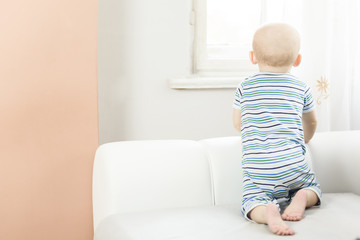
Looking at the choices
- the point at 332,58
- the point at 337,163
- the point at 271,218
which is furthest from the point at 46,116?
the point at 332,58

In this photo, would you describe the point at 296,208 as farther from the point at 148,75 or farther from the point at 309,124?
the point at 148,75

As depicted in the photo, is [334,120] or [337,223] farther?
[334,120]

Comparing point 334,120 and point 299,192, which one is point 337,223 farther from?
point 334,120

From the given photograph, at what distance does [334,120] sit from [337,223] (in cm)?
105

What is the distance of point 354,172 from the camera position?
1709 mm

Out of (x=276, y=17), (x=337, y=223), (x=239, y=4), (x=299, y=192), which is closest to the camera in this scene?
(x=337, y=223)

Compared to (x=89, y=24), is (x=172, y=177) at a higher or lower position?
lower

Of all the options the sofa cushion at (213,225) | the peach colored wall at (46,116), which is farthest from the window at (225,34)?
the sofa cushion at (213,225)

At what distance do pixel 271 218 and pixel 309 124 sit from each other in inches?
19.3

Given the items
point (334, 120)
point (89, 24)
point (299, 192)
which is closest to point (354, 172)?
point (299, 192)

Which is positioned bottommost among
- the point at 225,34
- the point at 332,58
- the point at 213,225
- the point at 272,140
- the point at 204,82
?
the point at 213,225

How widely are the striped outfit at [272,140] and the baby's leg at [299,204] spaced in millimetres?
26

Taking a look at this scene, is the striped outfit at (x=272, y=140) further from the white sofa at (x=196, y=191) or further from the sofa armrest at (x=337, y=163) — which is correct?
the sofa armrest at (x=337, y=163)

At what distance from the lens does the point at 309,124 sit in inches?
64.6
